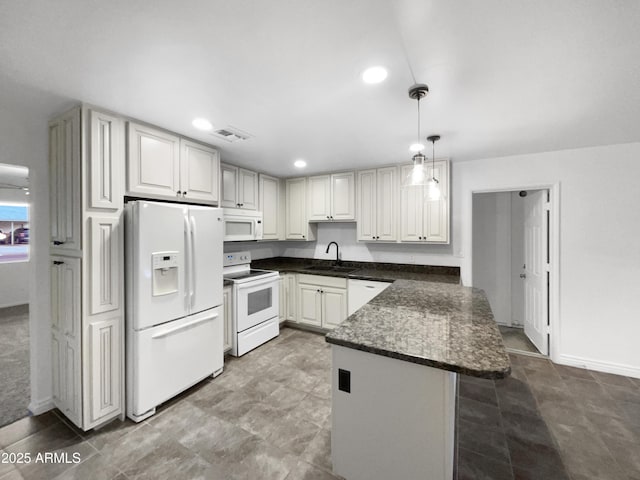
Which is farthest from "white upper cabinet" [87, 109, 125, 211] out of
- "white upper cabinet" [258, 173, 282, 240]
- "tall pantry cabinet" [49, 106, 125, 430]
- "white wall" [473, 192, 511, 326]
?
"white wall" [473, 192, 511, 326]

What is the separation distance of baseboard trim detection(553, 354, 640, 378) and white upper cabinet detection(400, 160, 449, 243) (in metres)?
1.79

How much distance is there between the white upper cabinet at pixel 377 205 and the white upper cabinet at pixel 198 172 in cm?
195

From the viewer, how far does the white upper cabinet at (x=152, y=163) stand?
205 centimetres

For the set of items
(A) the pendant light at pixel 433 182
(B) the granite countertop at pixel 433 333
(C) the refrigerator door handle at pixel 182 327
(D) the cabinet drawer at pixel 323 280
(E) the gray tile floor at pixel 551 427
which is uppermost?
(A) the pendant light at pixel 433 182

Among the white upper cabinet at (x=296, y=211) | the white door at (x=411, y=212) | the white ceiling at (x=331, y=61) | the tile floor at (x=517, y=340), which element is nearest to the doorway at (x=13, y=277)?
the white ceiling at (x=331, y=61)

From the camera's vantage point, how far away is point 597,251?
2.76m

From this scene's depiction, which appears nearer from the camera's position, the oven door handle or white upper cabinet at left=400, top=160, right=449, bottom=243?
the oven door handle

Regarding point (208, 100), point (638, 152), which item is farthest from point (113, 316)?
point (638, 152)

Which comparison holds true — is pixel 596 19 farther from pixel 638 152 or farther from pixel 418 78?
pixel 638 152

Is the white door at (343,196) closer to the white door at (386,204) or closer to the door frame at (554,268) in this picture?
the white door at (386,204)

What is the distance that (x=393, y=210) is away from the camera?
3.51 meters

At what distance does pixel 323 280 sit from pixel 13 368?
3.52 metres

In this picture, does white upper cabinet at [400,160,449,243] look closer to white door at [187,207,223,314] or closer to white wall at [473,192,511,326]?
white wall at [473,192,511,326]

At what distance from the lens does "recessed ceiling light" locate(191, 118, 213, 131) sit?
2090 millimetres
